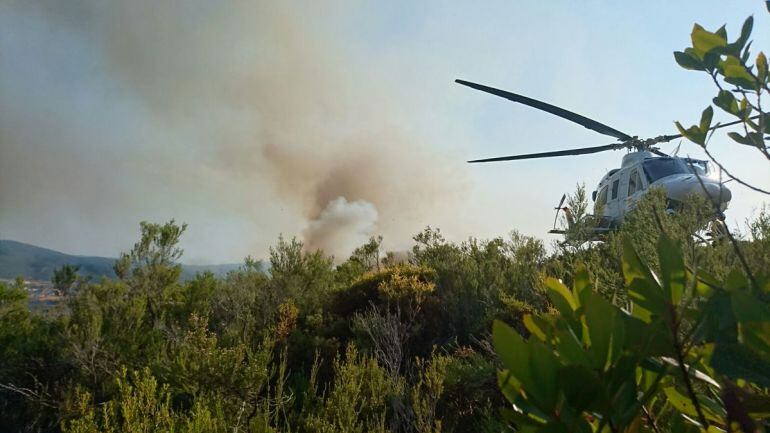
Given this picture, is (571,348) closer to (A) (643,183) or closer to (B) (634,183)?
(A) (643,183)

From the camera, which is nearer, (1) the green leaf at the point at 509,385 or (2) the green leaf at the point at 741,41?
(1) the green leaf at the point at 509,385

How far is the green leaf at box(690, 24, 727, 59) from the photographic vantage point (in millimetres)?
845

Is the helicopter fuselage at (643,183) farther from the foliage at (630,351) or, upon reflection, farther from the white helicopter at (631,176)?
the foliage at (630,351)

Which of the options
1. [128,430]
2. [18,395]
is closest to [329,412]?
[128,430]

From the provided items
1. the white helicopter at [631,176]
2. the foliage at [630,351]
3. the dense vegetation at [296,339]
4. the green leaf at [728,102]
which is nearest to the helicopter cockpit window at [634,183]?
the white helicopter at [631,176]

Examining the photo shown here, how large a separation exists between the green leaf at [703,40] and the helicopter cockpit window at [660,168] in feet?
31.4

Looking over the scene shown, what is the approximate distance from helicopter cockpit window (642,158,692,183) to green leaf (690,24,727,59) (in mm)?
9582

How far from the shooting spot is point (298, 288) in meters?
9.67

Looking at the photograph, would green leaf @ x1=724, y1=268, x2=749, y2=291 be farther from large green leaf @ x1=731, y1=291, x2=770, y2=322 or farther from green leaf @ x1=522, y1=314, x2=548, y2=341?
green leaf @ x1=522, y1=314, x2=548, y2=341

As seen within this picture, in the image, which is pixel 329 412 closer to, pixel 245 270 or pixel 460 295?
pixel 460 295

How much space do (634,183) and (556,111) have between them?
439 cm

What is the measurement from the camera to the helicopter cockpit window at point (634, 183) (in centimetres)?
949

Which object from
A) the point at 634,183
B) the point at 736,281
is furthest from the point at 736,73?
the point at 634,183

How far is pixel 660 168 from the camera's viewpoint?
9.26 metres
